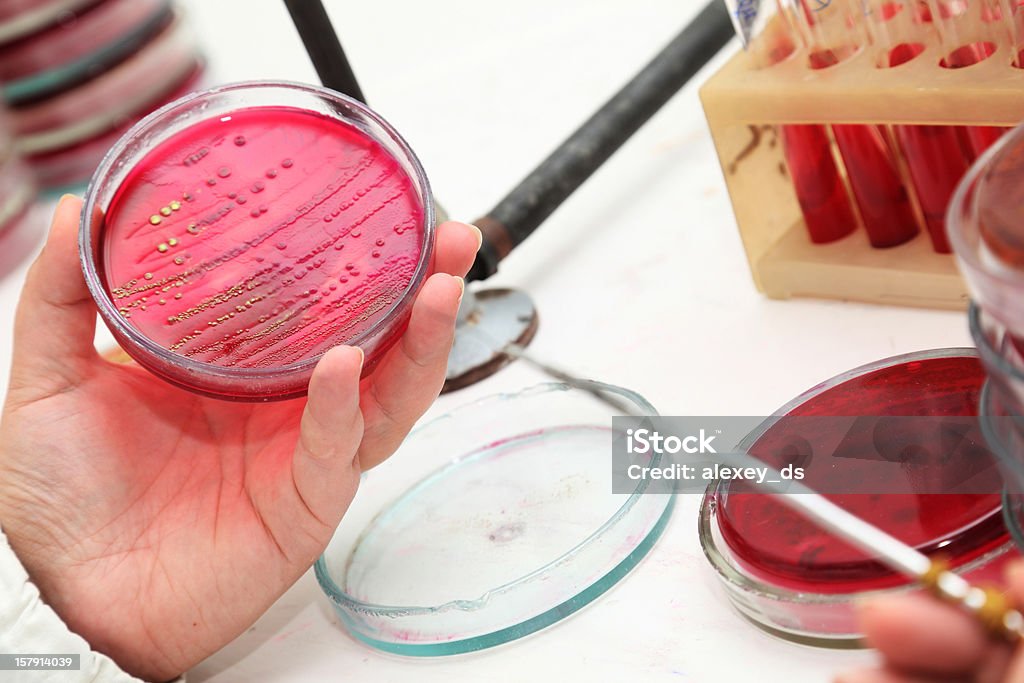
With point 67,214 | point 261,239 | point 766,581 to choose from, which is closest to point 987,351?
point 766,581

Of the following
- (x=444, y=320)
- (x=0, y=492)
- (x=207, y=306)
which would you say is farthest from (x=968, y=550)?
(x=0, y=492)

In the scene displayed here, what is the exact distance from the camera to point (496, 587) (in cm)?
65

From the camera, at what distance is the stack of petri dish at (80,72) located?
1.30 metres

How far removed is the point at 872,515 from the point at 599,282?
41 centimetres

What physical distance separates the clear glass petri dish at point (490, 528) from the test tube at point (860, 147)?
21 centimetres

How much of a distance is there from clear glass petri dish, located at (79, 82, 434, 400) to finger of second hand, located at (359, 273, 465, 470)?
0.02 metres

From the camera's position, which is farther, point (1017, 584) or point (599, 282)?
point (599, 282)

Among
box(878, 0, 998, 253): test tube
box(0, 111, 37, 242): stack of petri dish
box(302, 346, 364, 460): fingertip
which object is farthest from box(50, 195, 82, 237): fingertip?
box(0, 111, 37, 242): stack of petri dish

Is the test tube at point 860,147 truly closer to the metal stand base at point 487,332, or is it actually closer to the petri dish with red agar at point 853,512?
the petri dish with red agar at point 853,512

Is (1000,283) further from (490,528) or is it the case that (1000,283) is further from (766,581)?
(490,528)

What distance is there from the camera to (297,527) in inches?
26.4

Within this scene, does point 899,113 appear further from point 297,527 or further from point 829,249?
point 297,527

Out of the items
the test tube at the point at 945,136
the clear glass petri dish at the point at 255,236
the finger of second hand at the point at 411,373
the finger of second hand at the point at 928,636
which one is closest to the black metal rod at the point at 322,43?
the clear glass petri dish at the point at 255,236

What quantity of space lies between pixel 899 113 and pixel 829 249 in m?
0.14
